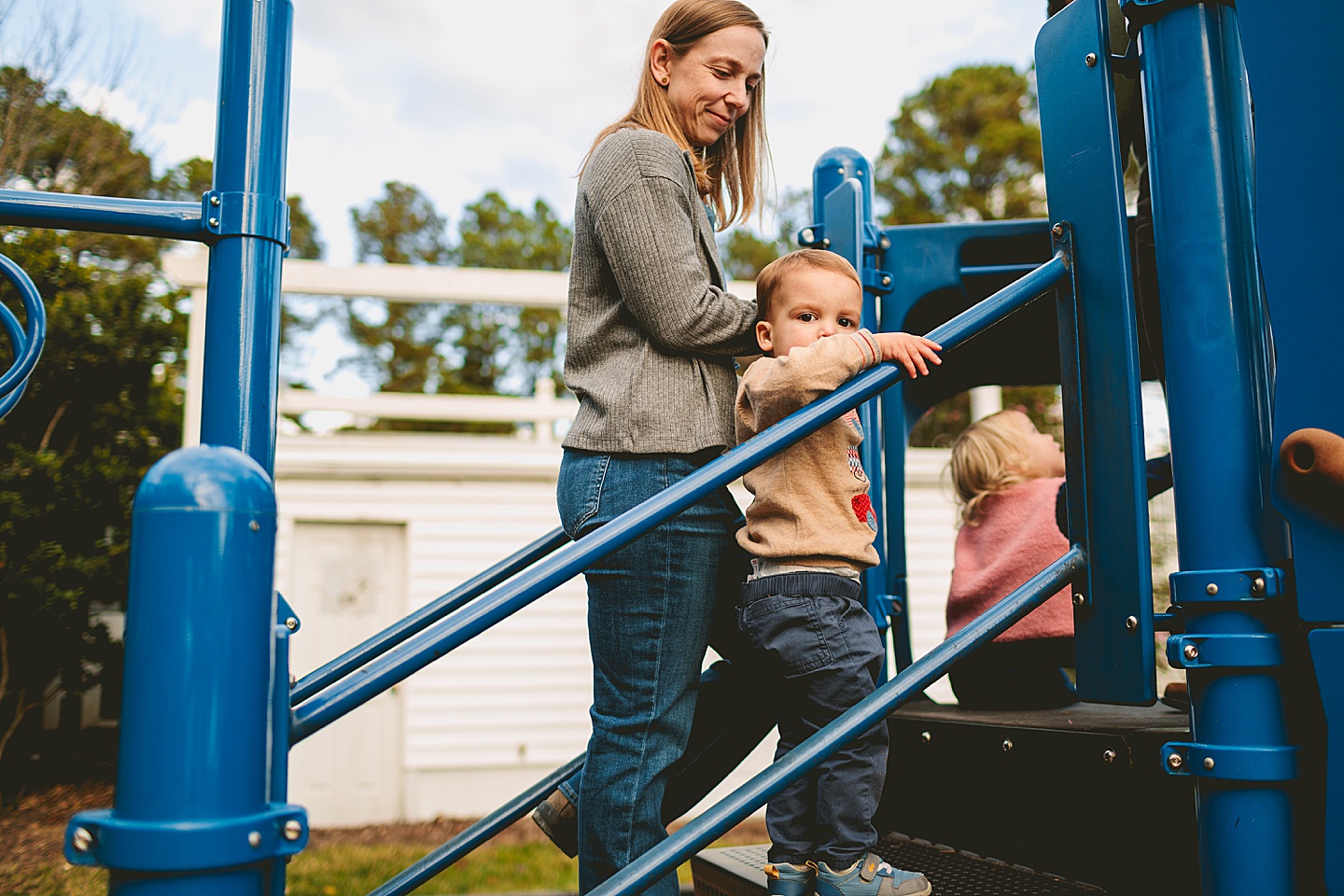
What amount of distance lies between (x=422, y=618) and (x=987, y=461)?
1600mm

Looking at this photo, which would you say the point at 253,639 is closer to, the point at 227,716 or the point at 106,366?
the point at 227,716

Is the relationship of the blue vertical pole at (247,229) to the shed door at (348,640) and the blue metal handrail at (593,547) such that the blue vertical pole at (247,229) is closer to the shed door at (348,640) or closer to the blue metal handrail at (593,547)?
the blue metal handrail at (593,547)

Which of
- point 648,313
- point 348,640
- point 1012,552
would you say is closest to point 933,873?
point 1012,552

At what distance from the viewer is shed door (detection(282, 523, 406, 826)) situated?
708 cm

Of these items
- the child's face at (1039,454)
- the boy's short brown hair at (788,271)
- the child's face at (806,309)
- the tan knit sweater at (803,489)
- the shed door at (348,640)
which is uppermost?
the boy's short brown hair at (788,271)

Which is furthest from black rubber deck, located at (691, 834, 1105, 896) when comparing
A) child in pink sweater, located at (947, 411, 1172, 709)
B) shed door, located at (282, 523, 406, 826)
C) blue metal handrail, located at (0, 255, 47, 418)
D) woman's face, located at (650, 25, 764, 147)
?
shed door, located at (282, 523, 406, 826)

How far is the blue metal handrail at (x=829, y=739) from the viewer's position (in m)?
1.17

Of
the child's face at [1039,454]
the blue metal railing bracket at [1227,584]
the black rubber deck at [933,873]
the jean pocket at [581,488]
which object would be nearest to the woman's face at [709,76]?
the jean pocket at [581,488]

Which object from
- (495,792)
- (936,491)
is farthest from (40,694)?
(936,491)

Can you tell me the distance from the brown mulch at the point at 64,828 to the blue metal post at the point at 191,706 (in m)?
5.10

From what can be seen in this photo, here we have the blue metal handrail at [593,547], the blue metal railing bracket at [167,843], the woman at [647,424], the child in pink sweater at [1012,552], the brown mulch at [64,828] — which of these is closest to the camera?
the blue metal railing bracket at [167,843]

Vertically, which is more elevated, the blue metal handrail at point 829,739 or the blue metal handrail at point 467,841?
the blue metal handrail at point 829,739

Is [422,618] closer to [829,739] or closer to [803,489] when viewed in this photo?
[803,489]

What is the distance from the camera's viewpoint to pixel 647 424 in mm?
1457
